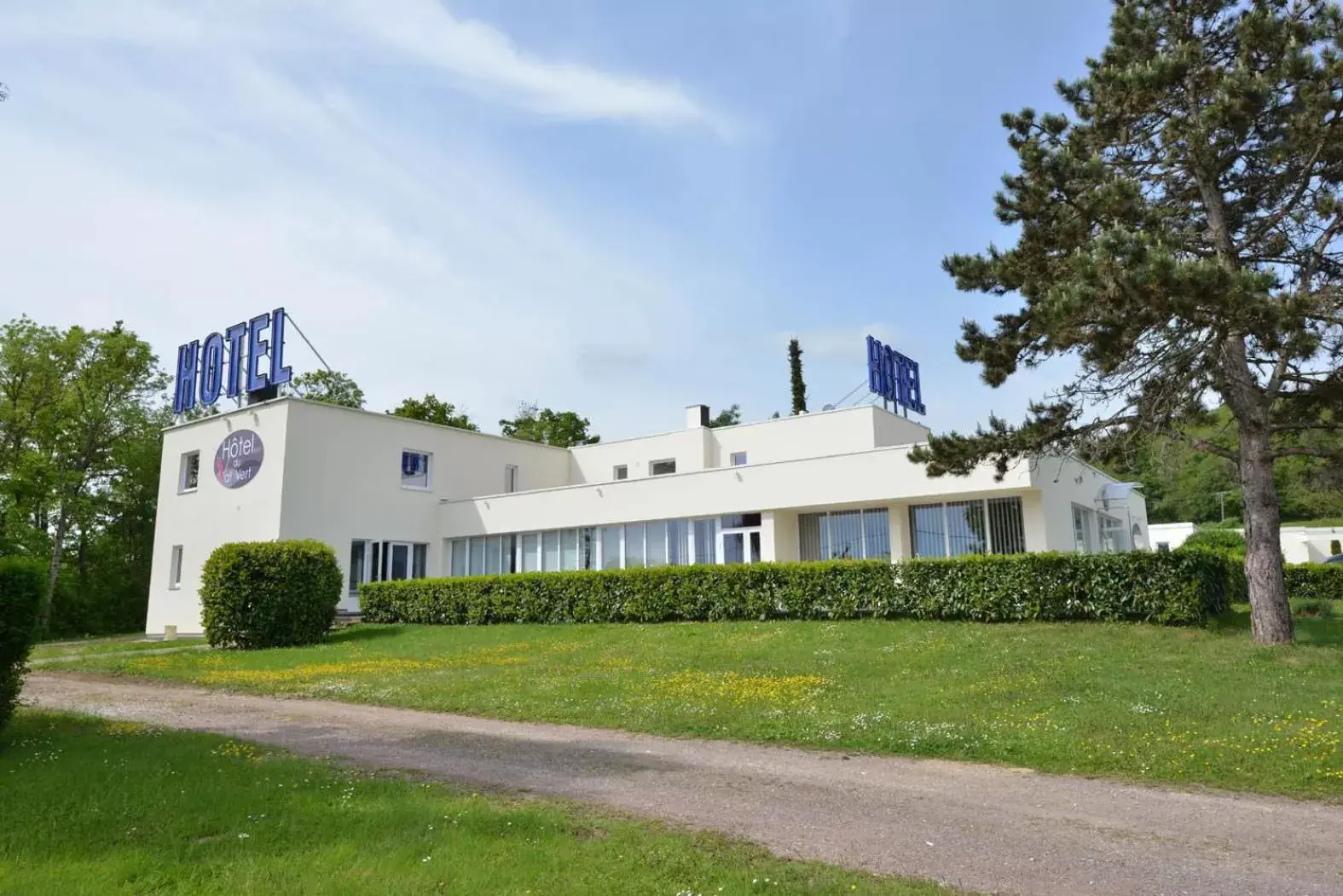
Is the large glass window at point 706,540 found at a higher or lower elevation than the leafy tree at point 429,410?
lower

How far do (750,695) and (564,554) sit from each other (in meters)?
18.3

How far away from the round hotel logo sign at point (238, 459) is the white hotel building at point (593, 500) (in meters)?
0.07

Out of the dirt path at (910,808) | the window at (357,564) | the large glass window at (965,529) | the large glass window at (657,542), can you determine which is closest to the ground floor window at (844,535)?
the large glass window at (965,529)

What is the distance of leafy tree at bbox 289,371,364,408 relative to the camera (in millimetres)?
51312

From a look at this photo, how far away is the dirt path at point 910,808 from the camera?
5230 mm

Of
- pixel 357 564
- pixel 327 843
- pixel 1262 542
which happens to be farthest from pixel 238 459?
pixel 1262 542

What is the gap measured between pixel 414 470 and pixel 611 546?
8.01m

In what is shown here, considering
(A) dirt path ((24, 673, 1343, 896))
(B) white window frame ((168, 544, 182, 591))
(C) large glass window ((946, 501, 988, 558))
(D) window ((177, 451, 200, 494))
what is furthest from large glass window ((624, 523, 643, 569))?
(A) dirt path ((24, 673, 1343, 896))

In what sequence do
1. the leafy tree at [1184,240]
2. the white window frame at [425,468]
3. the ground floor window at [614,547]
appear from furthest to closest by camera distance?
the white window frame at [425,468]
the ground floor window at [614,547]
the leafy tree at [1184,240]

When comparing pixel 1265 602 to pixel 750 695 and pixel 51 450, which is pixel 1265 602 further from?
pixel 51 450

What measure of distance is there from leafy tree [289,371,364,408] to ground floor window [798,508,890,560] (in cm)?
3330

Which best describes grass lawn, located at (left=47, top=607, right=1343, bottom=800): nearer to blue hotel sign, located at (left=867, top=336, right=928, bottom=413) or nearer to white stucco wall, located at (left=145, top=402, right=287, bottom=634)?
white stucco wall, located at (left=145, top=402, right=287, bottom=634)

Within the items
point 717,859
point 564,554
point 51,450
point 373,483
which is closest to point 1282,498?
point 564,554

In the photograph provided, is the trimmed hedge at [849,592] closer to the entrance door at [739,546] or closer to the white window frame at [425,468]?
the entrance door at [739,546]
